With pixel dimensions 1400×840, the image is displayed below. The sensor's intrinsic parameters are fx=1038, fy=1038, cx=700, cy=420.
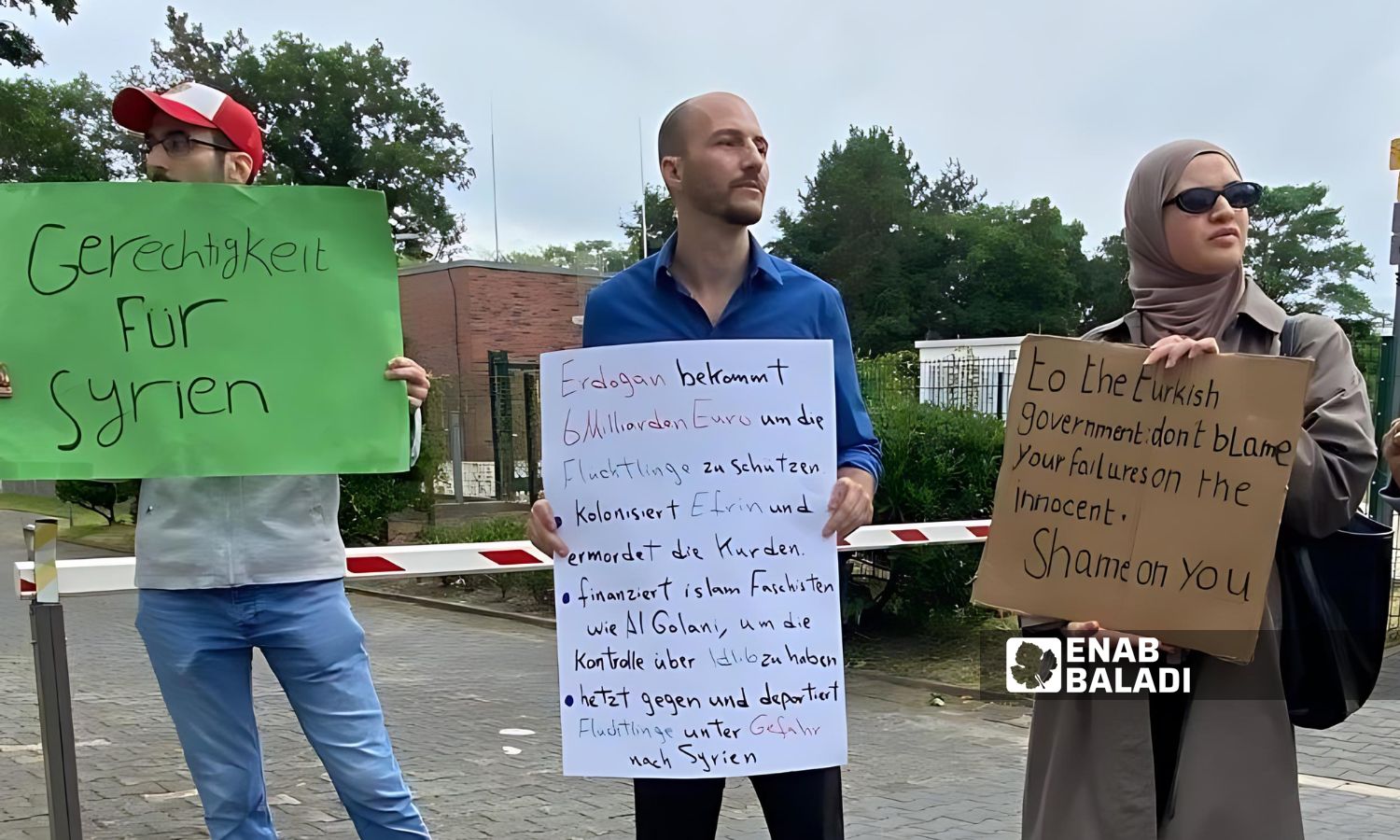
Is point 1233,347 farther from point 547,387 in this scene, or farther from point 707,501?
point 547,387

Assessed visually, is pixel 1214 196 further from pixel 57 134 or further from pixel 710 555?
pixel 57 134

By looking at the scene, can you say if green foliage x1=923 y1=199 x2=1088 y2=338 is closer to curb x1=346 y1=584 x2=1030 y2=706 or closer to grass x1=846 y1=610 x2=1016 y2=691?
curb x1=346 y1=584 x2=1030 y2=706

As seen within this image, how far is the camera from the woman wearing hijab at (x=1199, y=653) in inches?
75.4

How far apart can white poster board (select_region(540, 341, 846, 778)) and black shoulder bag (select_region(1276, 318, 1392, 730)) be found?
86cm

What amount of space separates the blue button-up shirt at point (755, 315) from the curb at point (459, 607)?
22.2 feet

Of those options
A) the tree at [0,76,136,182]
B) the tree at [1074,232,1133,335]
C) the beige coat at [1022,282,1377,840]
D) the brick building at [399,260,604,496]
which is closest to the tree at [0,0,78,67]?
the tree at [0,76,136,182]

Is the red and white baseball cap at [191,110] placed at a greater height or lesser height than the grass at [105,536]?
greater

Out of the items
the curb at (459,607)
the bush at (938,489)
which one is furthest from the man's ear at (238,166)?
the curb at (459,607)

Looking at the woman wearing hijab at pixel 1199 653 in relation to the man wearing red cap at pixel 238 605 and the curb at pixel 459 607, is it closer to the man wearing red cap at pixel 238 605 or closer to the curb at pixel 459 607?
the man wearing red cap at pixel 238 605

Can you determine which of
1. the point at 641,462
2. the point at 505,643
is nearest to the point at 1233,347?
the point at 641,462

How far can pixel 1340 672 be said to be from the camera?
195cm

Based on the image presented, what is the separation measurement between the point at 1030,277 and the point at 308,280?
218 feet

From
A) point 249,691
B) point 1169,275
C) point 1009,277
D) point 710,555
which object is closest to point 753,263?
point 710,555

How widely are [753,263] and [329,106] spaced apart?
116 ft
